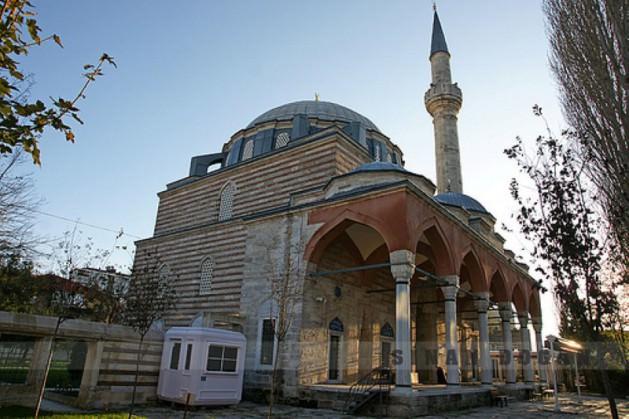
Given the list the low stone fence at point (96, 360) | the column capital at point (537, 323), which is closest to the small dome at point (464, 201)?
the column capital at point (537, 323)

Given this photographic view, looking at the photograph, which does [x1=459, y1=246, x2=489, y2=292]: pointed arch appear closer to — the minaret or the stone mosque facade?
the stone mosque facade

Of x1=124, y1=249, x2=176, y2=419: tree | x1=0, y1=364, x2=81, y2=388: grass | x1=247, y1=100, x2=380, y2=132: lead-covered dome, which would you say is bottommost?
x1=0, y1=364, x2=81, y2=388: grass

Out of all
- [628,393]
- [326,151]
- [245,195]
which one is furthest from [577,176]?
[628,393]

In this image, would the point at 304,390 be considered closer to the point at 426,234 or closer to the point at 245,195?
the point at 426,234

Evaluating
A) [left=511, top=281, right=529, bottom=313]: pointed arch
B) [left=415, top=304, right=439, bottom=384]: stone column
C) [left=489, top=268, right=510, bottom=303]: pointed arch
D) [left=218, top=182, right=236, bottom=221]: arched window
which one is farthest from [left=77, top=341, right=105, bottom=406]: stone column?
[left=511, top=281, right=529, bottom=313]: pointed arch

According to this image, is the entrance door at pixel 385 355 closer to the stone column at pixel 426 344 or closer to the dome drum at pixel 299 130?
the stone column at pixel 426 344

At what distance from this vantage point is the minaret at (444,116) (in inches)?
814

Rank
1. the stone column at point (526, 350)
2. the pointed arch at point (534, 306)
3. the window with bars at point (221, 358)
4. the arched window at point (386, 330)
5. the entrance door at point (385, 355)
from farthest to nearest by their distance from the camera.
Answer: the pointed arch at point (534, 306) < the stone column at point (526, 350) < the arched window at point (386, 330) < the entrance door at point (385, 355) < the window with bars at point (221, 358)

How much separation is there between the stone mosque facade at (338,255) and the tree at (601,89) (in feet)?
6.83

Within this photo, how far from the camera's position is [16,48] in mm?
2625

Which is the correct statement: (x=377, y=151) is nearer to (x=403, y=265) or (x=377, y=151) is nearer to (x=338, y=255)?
(x=338, y=255)

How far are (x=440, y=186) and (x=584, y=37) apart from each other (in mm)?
14115

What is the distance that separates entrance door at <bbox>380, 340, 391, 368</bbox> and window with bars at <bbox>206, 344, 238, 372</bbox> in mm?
5773

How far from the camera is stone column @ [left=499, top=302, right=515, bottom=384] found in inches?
568
